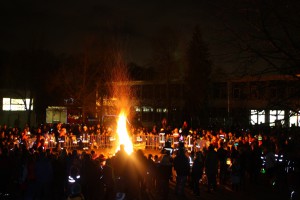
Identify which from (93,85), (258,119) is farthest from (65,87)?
(258,119)

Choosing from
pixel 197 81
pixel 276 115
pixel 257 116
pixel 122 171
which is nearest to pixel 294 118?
pixel 276 115

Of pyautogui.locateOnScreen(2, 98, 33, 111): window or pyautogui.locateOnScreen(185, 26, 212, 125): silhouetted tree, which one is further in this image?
pyautogui.locateOnScreen(185, 26, 212, 125): silhouetted tree

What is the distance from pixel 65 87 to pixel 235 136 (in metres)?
22.4

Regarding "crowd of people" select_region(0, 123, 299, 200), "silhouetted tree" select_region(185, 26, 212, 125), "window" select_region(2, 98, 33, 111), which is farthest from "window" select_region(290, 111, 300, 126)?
"silhouetted tree" select_region(185, 26, 212, 125)

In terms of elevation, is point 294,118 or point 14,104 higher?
point 14,104

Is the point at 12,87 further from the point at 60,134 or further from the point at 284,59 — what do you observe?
the point at 284,59

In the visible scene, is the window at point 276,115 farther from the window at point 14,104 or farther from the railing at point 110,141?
the window at point 14,104

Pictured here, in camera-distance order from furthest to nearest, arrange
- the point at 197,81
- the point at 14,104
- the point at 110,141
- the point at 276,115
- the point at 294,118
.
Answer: the point at 197,81, the point at 14,104, the point at 110,141, the point at 294,118, the point at 276,115

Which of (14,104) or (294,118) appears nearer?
(294,118)

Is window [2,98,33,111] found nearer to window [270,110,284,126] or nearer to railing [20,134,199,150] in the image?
railing [20,134,199,150]

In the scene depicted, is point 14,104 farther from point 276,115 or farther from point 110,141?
point 276,115

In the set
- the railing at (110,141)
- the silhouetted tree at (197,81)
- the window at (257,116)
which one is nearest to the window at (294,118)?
the window at (257,116)

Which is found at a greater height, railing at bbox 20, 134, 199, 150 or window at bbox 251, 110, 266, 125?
window at bbox 251, 110, 266, 125

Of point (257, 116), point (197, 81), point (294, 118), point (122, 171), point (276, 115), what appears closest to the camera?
point (276, 115)
